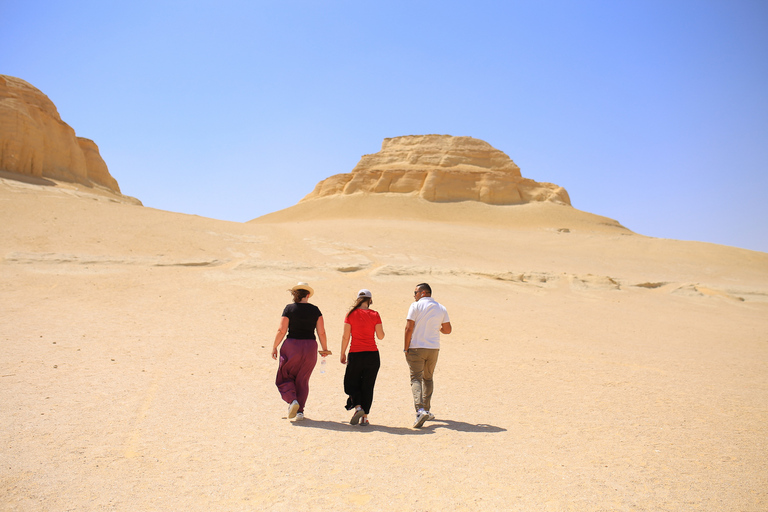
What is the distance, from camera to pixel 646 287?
2320 centimetres

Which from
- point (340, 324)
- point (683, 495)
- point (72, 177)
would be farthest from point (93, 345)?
point (72, 177)

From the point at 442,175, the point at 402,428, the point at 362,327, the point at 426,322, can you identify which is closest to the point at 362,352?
the point at 362,327

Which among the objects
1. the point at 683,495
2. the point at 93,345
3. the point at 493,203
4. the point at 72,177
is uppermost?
the point at 493,203

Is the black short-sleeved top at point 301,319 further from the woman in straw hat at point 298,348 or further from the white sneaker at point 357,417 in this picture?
the white sneaker at point 357,417

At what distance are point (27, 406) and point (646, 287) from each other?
77.2 feet

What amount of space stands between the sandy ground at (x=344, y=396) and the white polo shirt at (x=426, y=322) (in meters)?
0.99

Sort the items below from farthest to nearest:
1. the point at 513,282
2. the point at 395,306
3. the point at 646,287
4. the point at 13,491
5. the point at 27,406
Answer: the point at 646,287 → the point at 513,282 → the point at 395,306 → the point at 27,406 → the point at 13,491

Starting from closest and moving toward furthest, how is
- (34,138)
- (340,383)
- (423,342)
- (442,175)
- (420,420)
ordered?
(420,420)
(423,342)
(340,383)
(34,138)
(442,175)

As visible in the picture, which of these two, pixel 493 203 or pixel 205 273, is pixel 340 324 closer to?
pixel 205 273

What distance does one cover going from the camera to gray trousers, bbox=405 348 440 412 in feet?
20.0

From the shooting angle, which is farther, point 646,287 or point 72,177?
point 72,177

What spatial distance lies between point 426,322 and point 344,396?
6.83 ft

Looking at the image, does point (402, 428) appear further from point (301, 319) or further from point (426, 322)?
point (301, 319)

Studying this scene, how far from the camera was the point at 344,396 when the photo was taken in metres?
7.42
